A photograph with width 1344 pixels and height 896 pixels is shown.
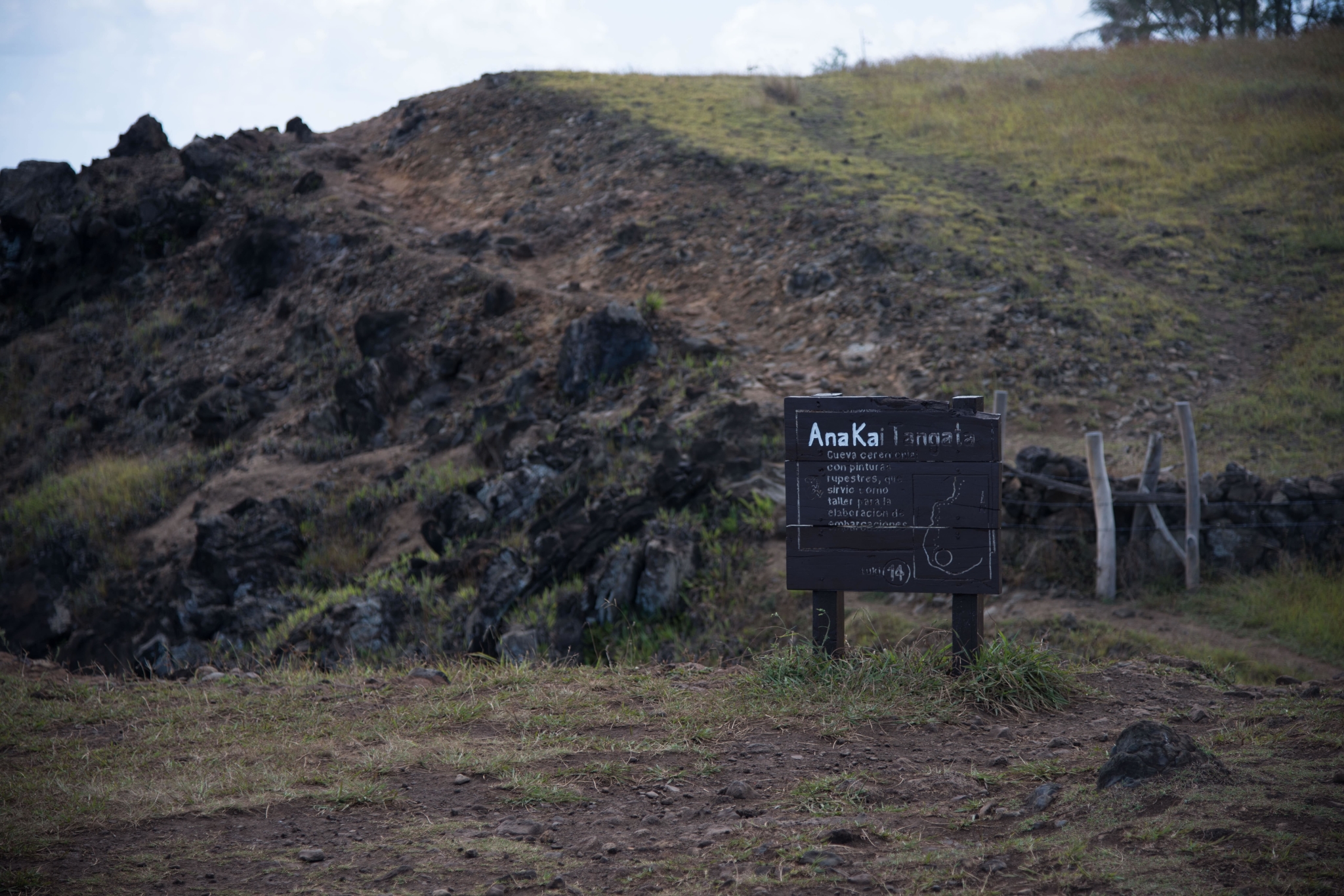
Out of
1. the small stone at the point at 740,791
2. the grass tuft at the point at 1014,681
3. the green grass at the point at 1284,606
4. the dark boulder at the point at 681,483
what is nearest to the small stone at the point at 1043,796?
the small stone at the point at 740,791

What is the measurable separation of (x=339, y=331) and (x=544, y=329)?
4.62 m

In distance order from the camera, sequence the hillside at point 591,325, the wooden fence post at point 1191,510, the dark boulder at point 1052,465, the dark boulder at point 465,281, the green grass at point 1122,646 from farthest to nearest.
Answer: the dark boulder at point 465,281
the hillside at point 591,325
the dark boulder at point 1052,465
the wooden fence post at point 1191,510
the green grass at point 1122,646

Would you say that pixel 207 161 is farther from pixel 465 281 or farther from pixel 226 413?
pixel 465 281

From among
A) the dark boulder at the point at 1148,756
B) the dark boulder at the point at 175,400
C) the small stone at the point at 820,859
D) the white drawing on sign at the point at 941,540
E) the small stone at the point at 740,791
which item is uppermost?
the dark boulder at the point at 175,400

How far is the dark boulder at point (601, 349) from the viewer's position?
13.7 meters

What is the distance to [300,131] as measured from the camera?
26125mm

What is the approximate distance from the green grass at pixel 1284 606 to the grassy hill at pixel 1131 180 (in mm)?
2393

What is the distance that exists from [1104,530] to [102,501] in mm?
15125

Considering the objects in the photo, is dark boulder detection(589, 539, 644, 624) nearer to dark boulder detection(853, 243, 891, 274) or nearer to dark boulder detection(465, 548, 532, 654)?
dark boulder detection(465, 548, 532, 654)

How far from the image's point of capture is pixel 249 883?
10.5 feet

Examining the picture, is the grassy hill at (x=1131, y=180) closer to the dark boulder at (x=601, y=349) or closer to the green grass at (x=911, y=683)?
the dark boulder at (x=601, y=349)

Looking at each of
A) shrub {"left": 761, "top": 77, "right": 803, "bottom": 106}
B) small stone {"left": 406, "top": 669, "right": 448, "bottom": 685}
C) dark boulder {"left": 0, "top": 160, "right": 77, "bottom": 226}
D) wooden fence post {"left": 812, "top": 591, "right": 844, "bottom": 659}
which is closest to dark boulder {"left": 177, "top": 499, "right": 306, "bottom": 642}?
small stone {"left": 406, "top": 669, "right": 448, "bottom": 685}

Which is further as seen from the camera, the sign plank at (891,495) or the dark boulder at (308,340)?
the dark boulder at (308,340)

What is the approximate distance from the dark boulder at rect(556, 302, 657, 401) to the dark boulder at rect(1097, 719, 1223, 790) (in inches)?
412
